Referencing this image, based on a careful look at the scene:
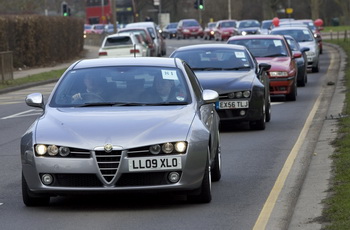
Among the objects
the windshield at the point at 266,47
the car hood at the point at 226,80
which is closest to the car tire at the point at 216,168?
the car hood at the point at 226,80

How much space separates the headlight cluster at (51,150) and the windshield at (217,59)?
9134 millimetres

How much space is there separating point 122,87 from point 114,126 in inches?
Result: 46.2

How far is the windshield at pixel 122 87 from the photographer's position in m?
10.4

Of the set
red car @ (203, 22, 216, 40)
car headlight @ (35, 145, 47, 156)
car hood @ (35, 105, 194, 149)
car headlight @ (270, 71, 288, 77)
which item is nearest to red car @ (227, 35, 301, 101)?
car headlight @ (270, 71, 288, 77)

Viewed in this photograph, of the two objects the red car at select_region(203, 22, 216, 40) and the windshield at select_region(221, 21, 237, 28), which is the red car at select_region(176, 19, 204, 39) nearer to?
the red car at select_region(203, 22, 216, 40)

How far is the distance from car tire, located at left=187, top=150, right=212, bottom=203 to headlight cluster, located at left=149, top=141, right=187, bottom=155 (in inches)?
16.8

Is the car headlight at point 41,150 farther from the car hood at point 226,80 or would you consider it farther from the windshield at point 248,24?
the windshield at point 248,24

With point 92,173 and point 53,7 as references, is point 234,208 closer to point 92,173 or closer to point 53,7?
point 92,173

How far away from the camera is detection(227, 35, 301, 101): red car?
2356cm

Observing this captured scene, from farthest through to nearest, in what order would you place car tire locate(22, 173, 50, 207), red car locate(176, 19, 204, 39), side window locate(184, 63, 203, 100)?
red car locate(176, 19, 204, 39) → side window locate(184, 63, 203, 100) → car tire locate(22, 173, 50, 207)

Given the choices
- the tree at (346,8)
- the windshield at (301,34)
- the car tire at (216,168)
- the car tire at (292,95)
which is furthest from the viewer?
the tree at (346,8)

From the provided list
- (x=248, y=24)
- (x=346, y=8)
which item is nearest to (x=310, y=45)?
(x=248, y=24)

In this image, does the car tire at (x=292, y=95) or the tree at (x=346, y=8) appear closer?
the car tire at (x=292, y=95)

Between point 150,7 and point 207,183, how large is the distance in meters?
132
